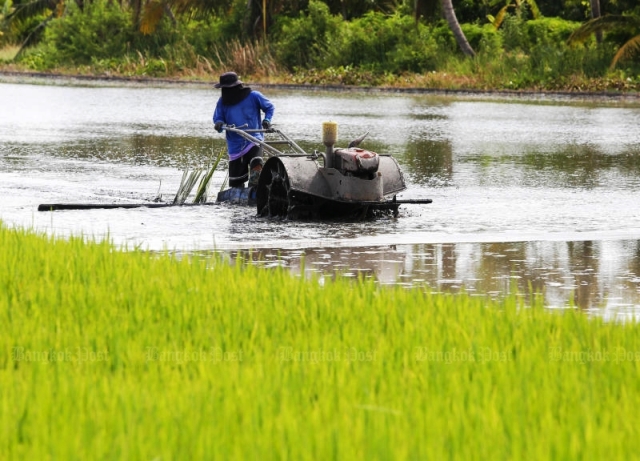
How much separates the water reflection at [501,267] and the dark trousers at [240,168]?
3.51 meters

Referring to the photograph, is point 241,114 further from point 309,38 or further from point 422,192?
point 309,38

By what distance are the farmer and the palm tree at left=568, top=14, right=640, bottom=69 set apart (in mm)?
25583

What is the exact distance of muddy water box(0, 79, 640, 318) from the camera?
10406 millimetres

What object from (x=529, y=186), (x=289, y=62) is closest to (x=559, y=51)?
(x=289, y=62)

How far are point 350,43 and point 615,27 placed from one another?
12326 mm

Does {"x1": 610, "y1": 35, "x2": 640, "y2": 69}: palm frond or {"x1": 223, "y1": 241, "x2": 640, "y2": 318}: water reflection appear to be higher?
{"x1": 610, "y1": 35, "x2": 640, "y2": 69}: palm frond

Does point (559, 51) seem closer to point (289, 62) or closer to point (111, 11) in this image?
point (289, 62)

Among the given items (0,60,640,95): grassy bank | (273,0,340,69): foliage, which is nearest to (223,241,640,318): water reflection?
(0,60,640,95): grassy bank

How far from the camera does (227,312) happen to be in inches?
283

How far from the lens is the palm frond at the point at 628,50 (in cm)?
3872

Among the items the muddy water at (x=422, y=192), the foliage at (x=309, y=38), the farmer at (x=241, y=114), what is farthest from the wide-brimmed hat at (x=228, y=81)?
the foliage at (x=309, y=38)

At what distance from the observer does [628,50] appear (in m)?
39.4

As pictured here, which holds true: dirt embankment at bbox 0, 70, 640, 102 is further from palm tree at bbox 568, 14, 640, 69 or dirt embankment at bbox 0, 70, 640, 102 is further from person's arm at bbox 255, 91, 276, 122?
person's arm at bbox 255, 91, 276, 122

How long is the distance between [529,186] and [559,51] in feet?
85.3
